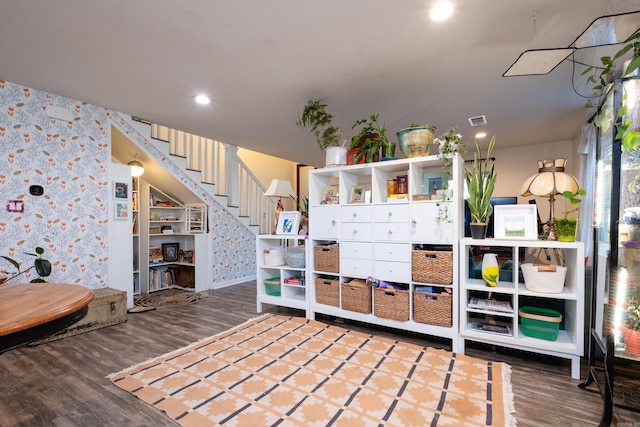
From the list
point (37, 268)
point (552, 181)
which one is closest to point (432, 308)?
point (552, 181)

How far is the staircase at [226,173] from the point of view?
4466mm

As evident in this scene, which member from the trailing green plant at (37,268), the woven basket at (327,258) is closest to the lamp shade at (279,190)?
the woven basket at (327,258)

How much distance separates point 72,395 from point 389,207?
2.52m

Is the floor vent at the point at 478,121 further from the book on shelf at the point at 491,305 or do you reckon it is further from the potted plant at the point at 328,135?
the book on shelf at the point at 491,305

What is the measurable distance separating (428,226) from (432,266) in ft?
1.06

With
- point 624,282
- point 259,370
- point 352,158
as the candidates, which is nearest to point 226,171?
point 352,158

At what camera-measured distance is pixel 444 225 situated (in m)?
2.38

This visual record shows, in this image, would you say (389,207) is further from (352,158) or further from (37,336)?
Answer: (37,336)

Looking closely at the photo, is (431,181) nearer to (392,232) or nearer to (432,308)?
(392,232)

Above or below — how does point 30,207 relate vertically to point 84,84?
below

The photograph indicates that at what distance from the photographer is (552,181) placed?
2162 mm

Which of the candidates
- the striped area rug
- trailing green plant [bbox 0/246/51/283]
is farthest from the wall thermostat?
the striped area rug

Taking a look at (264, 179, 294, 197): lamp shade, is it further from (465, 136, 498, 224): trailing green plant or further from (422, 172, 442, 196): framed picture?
(465, 136, 498, 224): trailing green plant

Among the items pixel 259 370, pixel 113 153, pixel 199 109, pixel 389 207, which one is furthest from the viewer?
pixel 113 153
